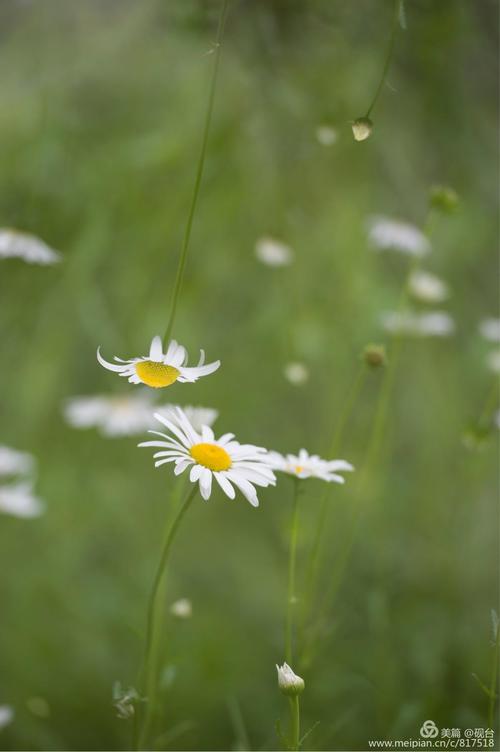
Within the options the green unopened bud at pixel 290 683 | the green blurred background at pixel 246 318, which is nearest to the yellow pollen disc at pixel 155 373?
the green unopened bud at pixel 290 683

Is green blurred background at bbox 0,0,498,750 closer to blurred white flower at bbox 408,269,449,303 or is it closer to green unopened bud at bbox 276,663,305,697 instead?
blurred white flower at bbox 408,269,449,303

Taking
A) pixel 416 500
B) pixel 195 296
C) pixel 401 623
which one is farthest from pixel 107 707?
pixel 195 296

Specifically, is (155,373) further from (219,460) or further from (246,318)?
(246,318)

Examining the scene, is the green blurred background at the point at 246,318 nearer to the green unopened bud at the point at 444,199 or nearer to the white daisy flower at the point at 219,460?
the green unopened bud at the point at 444,199

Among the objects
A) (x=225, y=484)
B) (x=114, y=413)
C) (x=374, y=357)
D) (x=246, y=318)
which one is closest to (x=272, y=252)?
(x=246, y=318)

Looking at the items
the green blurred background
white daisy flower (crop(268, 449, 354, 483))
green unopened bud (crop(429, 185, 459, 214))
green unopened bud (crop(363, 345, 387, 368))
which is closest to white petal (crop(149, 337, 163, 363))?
white daisy flower (crop(268, 449, 354, 483))

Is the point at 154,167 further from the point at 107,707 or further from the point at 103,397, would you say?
the point at 107,707

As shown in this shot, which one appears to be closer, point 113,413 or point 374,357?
point 374,357
